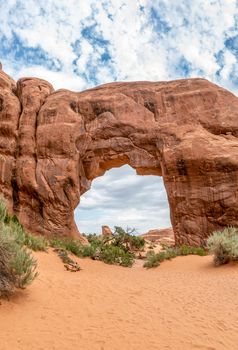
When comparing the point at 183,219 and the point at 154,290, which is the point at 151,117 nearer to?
the point at 183,219

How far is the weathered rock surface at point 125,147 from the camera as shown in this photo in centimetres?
1661

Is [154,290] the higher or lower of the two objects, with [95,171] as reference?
lower

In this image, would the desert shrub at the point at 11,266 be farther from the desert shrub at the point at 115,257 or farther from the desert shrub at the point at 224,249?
the desert shrub at the point at 224,249

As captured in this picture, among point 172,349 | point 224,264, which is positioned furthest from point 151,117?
point 172,349

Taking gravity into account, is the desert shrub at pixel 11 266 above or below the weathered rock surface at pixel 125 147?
below

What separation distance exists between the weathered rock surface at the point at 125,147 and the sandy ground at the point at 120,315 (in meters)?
7.81

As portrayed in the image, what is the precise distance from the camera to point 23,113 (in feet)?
67.0

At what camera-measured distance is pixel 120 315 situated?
18.8 feet

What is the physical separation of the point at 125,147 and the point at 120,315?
13853 millimetres

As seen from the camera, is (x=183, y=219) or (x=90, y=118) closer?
(x=183, y=219)

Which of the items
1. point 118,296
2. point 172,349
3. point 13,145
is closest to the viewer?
point 172,349

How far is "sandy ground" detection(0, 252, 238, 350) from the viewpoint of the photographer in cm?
447

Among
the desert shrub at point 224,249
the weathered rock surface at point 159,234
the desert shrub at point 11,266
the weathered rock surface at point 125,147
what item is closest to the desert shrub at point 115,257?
the weathered rock surface at point 125,147

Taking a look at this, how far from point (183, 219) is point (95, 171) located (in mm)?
6948
